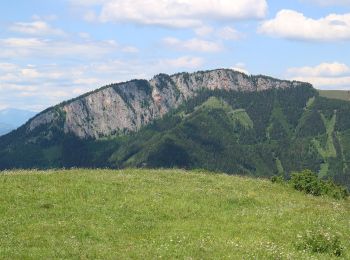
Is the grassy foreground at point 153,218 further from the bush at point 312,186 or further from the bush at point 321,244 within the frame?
the bush at point 312,186

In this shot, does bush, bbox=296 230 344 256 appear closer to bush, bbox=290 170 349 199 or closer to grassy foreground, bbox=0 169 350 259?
grassy foreground, bbox=0 169 350 259

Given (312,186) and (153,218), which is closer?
(153,218)

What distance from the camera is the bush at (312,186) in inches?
1580

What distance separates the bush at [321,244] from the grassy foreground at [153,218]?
317 mm

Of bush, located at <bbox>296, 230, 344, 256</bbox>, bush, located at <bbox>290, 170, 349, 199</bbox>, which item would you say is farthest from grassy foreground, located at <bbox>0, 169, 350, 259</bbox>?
bush, located at <bbox>290, 170, 349, 199</bbox>

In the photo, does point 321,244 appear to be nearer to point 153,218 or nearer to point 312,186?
point 153,218

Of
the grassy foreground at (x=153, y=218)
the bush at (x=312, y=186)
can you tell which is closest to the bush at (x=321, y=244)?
the grassy foreground at (x=153, y=218)

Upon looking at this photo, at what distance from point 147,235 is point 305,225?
346 inches

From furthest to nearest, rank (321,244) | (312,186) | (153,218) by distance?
(312,186) → (153,218) → (321,244)

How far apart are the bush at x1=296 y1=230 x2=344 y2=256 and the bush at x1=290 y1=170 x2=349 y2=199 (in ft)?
62.7

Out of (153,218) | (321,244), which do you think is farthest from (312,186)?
(321,244)

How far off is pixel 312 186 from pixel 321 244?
796 inches

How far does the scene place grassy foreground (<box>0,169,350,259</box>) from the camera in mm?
19875

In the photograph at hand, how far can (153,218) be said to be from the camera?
27.0 metres
